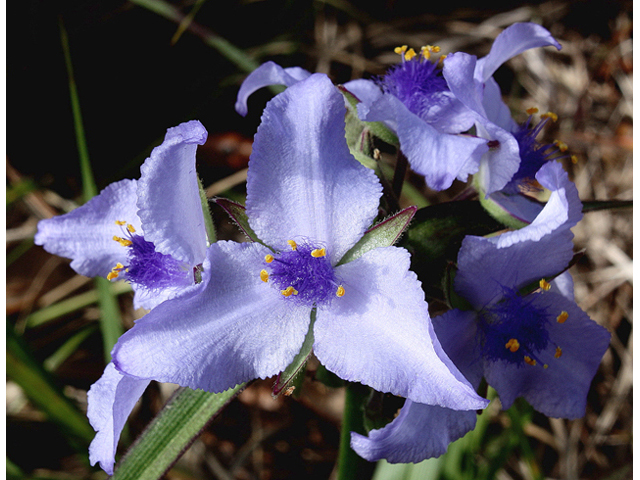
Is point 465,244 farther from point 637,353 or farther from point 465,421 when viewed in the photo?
point 637,353

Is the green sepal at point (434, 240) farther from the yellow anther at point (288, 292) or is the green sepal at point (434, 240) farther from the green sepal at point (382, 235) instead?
the yellow anther at point (288, 292)

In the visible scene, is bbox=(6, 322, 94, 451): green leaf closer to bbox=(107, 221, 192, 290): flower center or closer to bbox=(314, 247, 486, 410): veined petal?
bbox=(107, 221, 192, 290): flower center

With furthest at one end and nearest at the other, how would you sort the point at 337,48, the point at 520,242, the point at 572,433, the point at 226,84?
the point at 337,48 < the point at 226,84 < the point at 572,433 < the point at 520,242

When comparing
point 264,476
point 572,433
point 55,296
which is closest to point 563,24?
point 572,433

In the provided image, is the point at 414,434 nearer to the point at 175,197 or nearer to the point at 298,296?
the point at 298,296

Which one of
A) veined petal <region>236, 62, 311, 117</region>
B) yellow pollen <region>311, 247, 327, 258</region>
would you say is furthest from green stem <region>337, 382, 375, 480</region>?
veined petal <region>236, 62, 311, 117</region>
